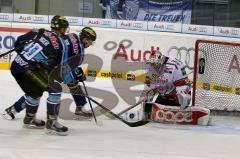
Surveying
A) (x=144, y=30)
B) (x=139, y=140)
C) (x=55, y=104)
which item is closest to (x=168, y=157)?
(x=139, y=140)

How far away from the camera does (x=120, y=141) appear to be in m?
4.91

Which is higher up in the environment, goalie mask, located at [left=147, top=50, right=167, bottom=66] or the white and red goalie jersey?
goalie mask, located at [left=147, top=50, right=167, bottom=66]

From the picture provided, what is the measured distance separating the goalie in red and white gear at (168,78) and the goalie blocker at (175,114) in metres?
0.11

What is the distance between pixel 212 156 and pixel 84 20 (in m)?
7.72

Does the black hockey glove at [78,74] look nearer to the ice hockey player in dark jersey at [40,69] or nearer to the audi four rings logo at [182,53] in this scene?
the ice hockey player in dark jersey at [40,69]

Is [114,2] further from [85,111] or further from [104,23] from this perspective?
[85,111]

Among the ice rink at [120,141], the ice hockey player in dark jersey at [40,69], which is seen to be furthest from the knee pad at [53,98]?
the ice rink at [120,141]

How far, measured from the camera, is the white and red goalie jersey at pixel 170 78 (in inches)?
231

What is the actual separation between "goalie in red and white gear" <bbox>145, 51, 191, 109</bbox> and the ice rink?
1.11 feet

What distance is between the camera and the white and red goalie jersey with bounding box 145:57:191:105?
587 centimetres

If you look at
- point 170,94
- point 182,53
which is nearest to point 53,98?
point 170,94

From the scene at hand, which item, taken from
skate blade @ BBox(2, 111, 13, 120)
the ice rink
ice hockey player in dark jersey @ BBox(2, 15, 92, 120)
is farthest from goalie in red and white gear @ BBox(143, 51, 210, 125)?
skate blade @ BBox(2, 111, 13, 120)

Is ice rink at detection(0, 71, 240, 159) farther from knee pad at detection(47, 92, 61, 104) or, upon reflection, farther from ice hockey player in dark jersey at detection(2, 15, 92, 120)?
knee pad at detection(47, 92, 61, 104)

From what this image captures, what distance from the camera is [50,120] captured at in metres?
5.03
